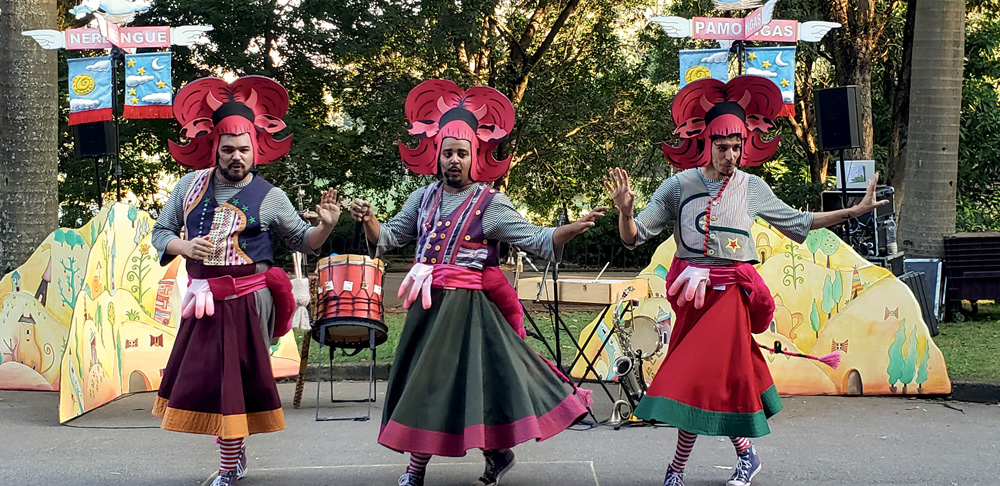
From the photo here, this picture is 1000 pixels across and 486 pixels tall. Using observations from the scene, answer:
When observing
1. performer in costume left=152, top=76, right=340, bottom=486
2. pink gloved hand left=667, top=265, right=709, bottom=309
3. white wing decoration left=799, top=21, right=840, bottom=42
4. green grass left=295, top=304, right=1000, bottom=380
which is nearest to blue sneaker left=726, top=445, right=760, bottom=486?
pink gloved hand left=667, top=265, right=709, bottom=309

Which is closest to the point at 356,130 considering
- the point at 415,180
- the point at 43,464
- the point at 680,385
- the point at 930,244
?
the point at 415,180

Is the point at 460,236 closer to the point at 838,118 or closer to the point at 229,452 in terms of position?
the point at 229,452

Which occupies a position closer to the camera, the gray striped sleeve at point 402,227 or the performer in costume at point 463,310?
the performer in costume at point 463,310

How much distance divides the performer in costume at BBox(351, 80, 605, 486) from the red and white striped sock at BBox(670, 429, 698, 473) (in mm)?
549

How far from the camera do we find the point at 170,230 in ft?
17.8

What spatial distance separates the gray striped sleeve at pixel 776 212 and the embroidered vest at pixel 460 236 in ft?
4.53

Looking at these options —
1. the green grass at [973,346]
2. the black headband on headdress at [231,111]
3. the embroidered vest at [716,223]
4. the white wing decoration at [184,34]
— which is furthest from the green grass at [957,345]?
the embroidered vest at [716,223]

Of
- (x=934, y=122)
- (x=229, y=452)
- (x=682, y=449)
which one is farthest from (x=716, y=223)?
(x=934, y=122)

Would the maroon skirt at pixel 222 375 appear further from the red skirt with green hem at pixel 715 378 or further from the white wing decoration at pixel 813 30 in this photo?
the white wing decoration at pixel 813 30

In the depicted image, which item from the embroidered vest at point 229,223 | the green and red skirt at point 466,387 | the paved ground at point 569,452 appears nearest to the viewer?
the green and red skirt at point 466,387

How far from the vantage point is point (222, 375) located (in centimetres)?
520

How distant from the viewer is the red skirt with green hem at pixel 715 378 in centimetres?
509

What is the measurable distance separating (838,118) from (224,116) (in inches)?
214

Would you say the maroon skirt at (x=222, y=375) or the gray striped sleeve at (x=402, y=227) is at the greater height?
the gray striped sleeve at (x=402, y=227)
